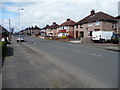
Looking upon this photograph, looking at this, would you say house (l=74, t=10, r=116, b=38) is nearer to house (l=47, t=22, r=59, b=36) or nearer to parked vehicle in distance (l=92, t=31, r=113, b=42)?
parked vehicle in distance (l=92, t=31, r=113, b=42)

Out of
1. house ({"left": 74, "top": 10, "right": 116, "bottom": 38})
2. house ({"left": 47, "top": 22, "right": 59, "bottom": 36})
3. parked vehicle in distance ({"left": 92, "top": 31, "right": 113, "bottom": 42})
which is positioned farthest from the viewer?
house ({"left": 47, "top": 22, "right": 59, "bottom": 36})

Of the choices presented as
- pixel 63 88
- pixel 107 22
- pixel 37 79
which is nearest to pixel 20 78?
pixel 37 79

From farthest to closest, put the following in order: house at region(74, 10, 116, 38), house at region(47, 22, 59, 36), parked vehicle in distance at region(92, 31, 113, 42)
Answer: house at region(47, 22, 59, 36)
house at region(74, 10, 116, 38)
parked vehicle in distance at region(92, 31, 113, 42)

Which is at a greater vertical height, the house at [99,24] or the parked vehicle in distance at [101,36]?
the house at [99,24]

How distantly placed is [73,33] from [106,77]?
47.9 metres

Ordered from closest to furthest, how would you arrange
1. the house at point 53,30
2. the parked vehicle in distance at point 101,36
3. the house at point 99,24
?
the parked vehicle in distance at point 101,36 → the house at point 99,24 → the house at point 53,30

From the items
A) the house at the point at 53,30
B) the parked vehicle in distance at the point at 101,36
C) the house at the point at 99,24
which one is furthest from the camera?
the house at the point at 53,30

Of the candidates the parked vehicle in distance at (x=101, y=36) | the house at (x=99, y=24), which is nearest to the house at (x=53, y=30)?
the house at (x=99, y=24)

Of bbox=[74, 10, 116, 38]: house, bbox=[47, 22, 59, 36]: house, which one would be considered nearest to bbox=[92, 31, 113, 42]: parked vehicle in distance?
bbox=[74, 10, 116, 38]: house

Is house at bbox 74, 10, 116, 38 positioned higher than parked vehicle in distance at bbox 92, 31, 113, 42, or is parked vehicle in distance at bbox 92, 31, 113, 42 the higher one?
house at bbox 74, 10, 116, 38

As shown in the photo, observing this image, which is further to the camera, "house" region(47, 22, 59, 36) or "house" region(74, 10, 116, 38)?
"house" region(47, 22, 59, 36)

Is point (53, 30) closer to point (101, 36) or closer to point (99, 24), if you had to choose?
point (99, 24)

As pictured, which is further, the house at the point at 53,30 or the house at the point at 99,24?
the house at the point at 53,30

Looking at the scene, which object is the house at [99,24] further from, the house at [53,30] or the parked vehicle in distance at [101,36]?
the house at [53,30]
